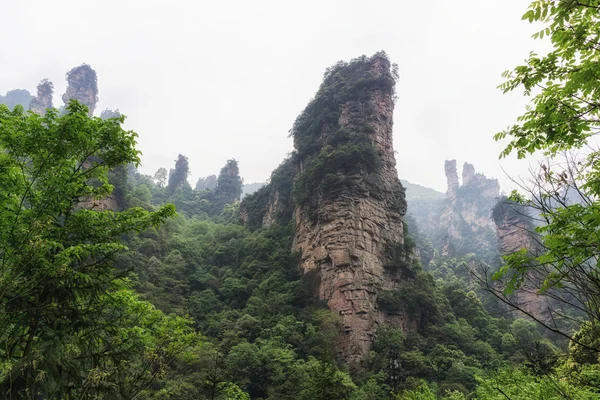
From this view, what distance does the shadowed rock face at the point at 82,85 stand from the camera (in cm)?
7100

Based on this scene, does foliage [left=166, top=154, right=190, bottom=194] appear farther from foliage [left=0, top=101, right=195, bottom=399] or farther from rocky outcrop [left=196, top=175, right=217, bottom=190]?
foliage [left=0, top=101, right=195, bottom=399]

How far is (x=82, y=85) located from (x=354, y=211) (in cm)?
6638

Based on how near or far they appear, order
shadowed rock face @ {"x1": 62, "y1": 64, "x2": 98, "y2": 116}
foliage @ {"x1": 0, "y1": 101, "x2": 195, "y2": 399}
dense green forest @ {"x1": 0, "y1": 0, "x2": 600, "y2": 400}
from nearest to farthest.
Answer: dense green forest @ {"x1": 0, "y1": 0, "x2": 600, "y2": 400} → foliage @ {"x1": 0, "y1": 101, "x2": 195, "y2": 399} → shadowed rock face @ {"x1": 62, "y1": 64, "x2": 98, "y2": 116}

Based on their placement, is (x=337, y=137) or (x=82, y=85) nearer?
(x=337, y=137)

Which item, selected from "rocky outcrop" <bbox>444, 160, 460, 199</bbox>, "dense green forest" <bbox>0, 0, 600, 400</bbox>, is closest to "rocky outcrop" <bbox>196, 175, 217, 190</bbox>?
"dense green forest" <bbox>0, 0, 600, 400</bbox>

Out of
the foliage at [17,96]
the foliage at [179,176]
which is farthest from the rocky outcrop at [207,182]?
the foliage at [17,96]

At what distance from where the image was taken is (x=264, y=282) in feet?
101

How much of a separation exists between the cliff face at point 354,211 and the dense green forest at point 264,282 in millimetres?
387

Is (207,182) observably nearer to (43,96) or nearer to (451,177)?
(43,96)

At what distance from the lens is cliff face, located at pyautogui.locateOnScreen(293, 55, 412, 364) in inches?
1077

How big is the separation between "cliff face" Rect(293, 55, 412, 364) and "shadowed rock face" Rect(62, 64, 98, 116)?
5253cm

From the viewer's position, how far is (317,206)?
32.7 m

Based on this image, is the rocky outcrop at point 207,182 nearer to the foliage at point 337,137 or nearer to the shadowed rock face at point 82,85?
the shadowed rock face at point 82,85

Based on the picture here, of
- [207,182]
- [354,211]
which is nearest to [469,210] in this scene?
[207,182]
